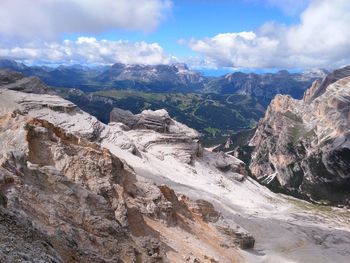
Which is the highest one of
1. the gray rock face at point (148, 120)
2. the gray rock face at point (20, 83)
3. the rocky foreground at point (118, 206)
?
the gray rock face at point (20, 83)

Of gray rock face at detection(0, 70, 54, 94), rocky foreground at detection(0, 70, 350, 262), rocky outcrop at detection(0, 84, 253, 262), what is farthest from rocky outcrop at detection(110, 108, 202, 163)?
rocky outcrop at detection(0, 84, 253, 262)

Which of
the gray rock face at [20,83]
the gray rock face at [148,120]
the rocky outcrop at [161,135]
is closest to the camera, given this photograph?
the rocky outcrop at [161,135]

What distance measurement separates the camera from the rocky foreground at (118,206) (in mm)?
30781

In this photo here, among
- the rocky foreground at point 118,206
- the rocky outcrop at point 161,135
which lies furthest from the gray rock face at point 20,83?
the rocky outcrop at point 161,135

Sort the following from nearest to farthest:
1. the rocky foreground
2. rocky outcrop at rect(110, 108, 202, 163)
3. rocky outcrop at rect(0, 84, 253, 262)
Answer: rocky outcrop at rect(0, 84, 253, 262)
the rocky foreground
rocky outcrop at rect(110, 108, 202, 163)

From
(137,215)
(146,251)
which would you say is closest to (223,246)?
(137,215)

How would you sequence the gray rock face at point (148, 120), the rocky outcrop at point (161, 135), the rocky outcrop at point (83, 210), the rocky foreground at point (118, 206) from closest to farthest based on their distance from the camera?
the rocky outcrop at point (83, 210) → the rocky foreground at point (118, 206) → the rocky outcrop at point (161, 135) → the gray rock face at point (148, 120)

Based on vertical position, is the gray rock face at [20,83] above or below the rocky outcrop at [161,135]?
above

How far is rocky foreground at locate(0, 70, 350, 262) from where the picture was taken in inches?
1212

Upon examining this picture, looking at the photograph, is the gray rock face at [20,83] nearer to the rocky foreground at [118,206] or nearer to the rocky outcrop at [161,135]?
the rocky foreground at [118,206]

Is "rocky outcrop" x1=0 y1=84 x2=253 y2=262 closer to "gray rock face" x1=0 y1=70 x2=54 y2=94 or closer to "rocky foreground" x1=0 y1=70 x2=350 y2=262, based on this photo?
"rocky foreground" x1=0 y1=70 x2=350 y2=262

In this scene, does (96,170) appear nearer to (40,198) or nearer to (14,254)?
(40,198)

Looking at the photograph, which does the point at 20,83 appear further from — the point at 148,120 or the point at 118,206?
the point at 118,206

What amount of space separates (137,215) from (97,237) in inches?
495
